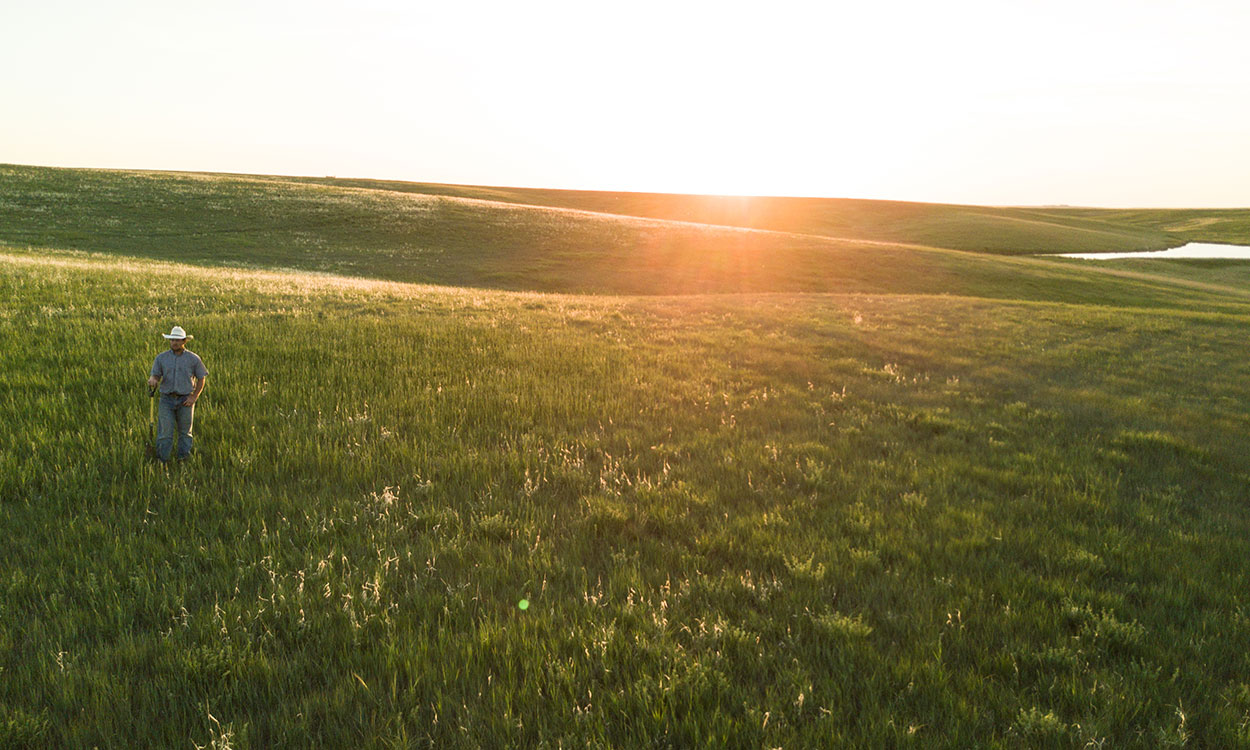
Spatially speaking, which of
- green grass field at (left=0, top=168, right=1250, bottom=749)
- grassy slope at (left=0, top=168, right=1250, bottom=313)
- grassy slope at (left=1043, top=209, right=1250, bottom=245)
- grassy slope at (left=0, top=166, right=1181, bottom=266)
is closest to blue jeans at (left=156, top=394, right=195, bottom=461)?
green grass field at (left=0, top=168, right=1250, bottom=749)

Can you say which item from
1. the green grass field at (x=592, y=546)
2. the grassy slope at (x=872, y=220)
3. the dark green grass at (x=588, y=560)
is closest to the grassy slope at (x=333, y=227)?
the grassy slope at (x=872, y=220)

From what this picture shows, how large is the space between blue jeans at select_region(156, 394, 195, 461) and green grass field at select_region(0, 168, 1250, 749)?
0.28 metres

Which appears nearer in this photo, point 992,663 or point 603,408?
point 992,663

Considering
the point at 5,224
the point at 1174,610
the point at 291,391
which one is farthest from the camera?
the point at 5,224

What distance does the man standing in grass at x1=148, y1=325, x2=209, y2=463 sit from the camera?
723cm

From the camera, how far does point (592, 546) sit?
594cm

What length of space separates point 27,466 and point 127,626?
3.88 meters

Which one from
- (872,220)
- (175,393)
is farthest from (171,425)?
(872,220)

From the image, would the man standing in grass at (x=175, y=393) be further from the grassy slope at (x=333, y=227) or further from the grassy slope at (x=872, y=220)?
the grassy slope at (x=872, y=220)

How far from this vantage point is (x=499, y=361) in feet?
42.9

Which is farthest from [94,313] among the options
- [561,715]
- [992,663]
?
[992,663]

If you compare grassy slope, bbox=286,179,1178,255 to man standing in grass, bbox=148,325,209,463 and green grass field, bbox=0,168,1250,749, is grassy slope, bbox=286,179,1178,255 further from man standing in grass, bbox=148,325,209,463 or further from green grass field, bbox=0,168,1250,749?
man standing in grass, bbox=148,325,209,463

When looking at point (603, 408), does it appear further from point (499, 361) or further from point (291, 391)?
point (291, 391)

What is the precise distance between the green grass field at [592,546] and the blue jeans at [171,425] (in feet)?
0.92
